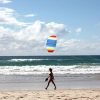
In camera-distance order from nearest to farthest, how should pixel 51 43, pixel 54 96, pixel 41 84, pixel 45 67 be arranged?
1. pixel 54 96
2. pixel 51 43
3. pixel 41 84
4. pixel 45 67

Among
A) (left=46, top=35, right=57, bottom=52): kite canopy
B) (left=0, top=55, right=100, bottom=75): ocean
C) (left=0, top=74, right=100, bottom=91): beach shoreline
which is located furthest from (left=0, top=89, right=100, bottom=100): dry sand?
(left=0, top=55, right=100, bottom=75): ocean

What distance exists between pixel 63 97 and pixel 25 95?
1.91m

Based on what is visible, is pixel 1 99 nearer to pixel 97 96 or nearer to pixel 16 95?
pixel 16 95

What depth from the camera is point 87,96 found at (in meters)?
14.3

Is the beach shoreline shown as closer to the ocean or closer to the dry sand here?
the dry sand

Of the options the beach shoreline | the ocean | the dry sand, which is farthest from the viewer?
the ocean

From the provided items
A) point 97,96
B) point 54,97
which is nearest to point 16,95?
point 54,97

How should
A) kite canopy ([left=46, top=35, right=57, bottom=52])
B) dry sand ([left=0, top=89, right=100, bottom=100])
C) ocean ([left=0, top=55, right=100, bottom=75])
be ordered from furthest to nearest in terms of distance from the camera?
ocean ([left=0, top=55, right=100, bottom=75])
kite canopy ([left=46, top=35, right=57, bottom=52])
dry sand ([left=0, top=89, right=100, bottom=100])

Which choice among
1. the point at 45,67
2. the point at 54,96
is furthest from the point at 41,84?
the point at 45,67

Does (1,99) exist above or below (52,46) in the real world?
below

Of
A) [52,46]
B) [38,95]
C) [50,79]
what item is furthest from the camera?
[50,79]

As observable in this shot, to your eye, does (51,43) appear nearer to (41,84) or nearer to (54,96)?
(54,96)

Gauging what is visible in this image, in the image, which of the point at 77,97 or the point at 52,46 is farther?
the point at 52,46

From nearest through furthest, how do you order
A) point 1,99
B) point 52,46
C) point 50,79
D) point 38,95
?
point 1,99
point 38,95
point 52,46
point 50,79
